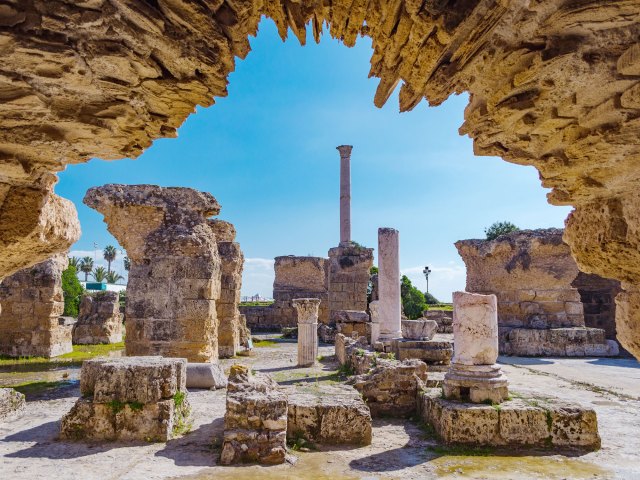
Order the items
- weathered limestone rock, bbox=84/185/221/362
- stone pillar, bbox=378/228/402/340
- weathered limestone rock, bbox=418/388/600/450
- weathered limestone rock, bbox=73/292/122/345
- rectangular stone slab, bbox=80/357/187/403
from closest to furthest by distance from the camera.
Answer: weathered limestone rock, bbox=418/388/600/450 → rectangular stone slab, bbox=80/357/187/403 → weathered limestone rock, bbox=84/185/221/362 → stone pillar, bbox=378/228/402/340 → weathered limestone rock, bbox=73/292/122/345

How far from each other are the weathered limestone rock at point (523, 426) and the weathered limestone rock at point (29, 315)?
1128cm

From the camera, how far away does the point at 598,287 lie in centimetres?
1652

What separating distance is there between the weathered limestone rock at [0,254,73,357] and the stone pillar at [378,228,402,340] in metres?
8.99

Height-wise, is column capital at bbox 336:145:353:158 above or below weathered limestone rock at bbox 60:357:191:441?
above

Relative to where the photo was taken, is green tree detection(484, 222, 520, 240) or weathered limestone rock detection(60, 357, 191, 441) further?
green tree detection(484, 222, 520, 240)

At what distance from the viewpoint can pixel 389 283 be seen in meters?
11.9

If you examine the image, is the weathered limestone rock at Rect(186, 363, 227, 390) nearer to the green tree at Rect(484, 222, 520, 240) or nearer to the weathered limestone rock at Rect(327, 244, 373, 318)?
the weathered limestone rock at Rect(327, 244, 373, 318)

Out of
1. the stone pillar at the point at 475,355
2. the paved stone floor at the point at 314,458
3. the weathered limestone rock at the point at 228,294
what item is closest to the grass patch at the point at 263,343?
the weathered limestone rock at the point at 228,294

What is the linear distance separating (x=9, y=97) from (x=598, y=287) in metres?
18.8

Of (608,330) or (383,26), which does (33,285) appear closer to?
(383,26)

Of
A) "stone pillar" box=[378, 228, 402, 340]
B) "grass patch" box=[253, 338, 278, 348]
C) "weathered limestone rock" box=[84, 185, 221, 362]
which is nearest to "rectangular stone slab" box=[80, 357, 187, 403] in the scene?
"weathered limestone rock" box=[84, 185, 221, 362]

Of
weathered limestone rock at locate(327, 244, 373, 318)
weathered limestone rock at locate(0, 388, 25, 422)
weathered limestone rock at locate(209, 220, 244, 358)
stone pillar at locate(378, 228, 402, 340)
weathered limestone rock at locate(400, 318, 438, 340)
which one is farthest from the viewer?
weathered limestone rock at locate(327, 244, 373, 318)

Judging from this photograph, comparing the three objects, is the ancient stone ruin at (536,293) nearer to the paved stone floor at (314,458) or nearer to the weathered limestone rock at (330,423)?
the paved stone floor at (314,458)

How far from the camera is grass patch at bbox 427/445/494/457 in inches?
197
